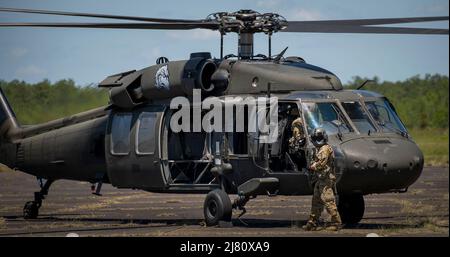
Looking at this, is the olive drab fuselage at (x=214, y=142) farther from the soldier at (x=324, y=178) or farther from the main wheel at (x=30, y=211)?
the main wheel at (x=30, y=211)

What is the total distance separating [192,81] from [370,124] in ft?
10.5

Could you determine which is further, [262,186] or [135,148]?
[135,148]

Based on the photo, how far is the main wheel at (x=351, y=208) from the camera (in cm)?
1744

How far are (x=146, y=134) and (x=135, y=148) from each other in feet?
1.30

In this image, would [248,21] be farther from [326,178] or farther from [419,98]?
[419,98]

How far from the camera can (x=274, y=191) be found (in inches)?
663

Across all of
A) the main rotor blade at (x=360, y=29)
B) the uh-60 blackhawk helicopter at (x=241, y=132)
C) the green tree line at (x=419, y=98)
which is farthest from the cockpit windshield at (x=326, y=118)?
the green tree line at (x=419, y=98)

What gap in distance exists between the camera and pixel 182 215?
21.1 meters

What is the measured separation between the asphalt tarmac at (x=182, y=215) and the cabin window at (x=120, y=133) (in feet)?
4.58

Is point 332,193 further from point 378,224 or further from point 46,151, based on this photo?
point 46,151

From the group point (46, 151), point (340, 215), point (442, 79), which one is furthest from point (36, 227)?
point (442, 79)

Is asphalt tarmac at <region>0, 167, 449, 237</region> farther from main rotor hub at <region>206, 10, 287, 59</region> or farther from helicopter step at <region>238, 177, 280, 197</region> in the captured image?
main rotor hub at <region>206, 10, 287, 59</region>

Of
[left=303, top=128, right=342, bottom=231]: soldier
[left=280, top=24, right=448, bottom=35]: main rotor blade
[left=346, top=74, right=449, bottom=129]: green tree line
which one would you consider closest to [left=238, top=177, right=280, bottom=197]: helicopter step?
[left=303, top=128, right=342, bottom=231]: soldier

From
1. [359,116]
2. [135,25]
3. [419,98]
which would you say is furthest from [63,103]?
[419,98]
